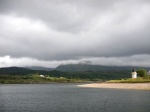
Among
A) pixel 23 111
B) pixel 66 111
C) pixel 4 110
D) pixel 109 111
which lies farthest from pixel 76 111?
pixel 4 110

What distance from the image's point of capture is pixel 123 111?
56062mm

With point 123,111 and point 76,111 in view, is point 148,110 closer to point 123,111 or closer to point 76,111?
point 123,111

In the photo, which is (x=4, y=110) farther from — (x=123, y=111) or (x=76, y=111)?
(x=123, y=111)

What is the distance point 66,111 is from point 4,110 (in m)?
15.0

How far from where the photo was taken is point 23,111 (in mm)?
60375

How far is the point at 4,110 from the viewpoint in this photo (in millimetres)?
62781

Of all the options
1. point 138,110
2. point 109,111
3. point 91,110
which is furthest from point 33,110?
point 138,110

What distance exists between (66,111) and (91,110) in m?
5.52

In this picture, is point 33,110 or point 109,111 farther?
point 33,110

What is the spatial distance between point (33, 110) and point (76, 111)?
1018 centimetres

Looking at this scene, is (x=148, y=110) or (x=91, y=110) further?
(x=91, y=110)

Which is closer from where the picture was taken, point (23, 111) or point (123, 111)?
point (123, 111)

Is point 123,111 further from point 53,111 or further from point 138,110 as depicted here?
point 53,111

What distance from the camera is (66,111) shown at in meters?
58.4
